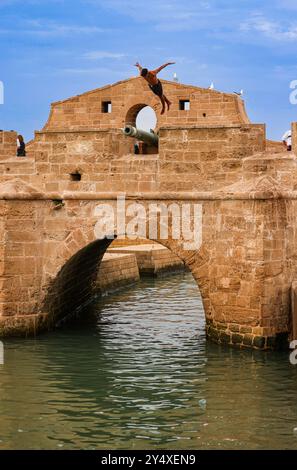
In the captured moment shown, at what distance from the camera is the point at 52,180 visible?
12.5m

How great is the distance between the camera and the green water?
7668 millimetres

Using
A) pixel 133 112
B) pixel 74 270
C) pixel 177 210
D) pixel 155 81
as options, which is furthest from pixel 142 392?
pixel 133 112

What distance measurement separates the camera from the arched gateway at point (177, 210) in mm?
11094

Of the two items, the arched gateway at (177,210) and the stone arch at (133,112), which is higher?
the stone arch at (133,112)

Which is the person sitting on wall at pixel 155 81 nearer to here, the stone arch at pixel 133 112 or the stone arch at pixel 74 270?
the stone arch at pixel 133 112

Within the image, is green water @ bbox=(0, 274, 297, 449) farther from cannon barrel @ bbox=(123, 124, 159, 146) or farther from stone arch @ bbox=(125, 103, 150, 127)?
stone arch @ bbox=(125, 103, 150, 127)

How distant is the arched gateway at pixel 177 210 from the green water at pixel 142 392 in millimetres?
605

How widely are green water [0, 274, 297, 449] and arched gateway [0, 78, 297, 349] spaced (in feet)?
1.98

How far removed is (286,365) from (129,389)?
2291 mm

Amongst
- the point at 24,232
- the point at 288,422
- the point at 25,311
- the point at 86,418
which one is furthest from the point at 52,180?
the point at 288,422

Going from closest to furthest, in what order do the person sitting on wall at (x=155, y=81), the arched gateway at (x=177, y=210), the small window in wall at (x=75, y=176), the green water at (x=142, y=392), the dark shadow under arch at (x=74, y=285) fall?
the green water at (x=142, y=392), the arched gateway at (x=177, y=210), the small window in wall at (x=75, y=176), the dark shadow under arch at (x=74, y=285), the person sitting on wall at (x=155, y=81)

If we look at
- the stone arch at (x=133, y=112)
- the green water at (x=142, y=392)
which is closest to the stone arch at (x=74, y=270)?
the green water at (x=142, y=392)

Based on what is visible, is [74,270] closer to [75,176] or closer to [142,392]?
[75,176]
